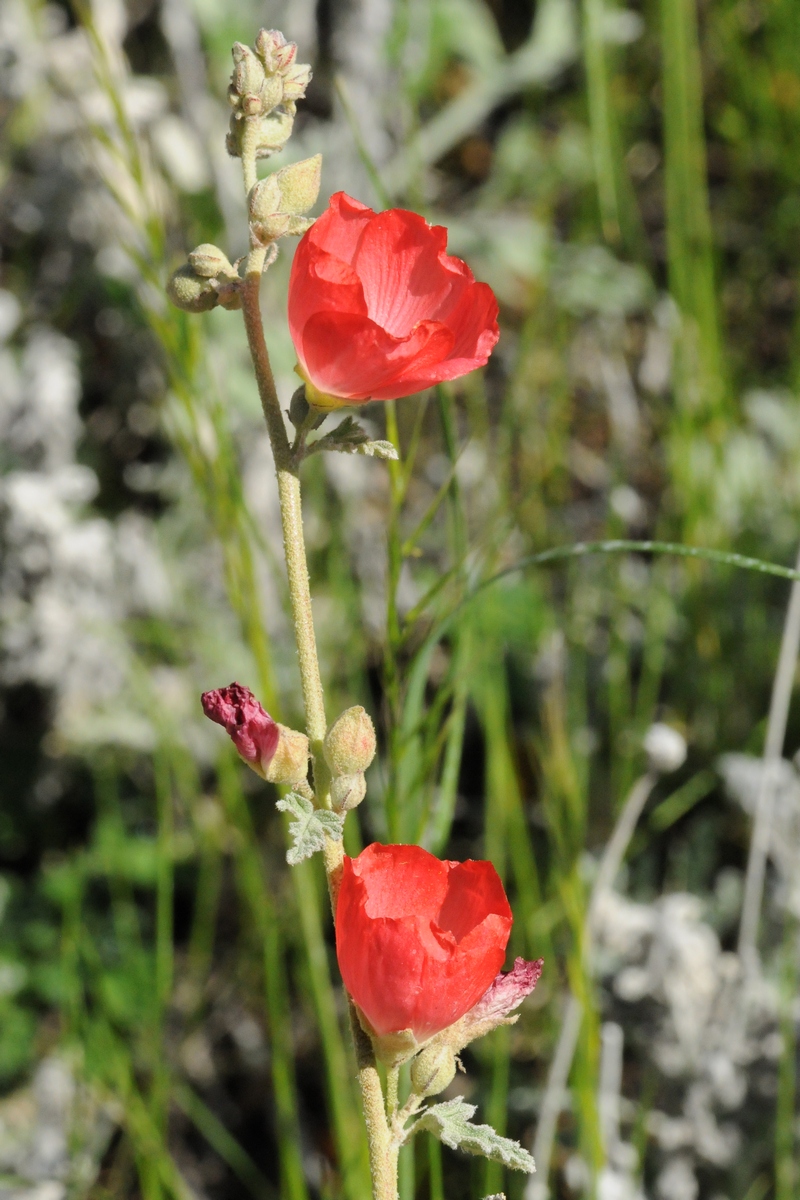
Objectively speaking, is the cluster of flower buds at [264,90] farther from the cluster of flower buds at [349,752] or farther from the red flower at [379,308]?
the cluster of flower buds at [349,752]

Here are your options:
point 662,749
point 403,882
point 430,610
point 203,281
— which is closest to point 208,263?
point 203,281

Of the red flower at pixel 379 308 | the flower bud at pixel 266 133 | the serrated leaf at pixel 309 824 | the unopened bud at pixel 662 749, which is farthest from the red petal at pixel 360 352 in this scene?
the unopened bud at pixel 662 749

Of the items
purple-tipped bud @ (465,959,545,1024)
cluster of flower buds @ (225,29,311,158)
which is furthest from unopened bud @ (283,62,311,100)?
purple-tipped bud @ (465,959,545,1024)

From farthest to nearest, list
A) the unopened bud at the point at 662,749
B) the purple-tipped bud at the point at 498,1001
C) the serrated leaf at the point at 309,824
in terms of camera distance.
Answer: the unopened bud at the point at 662,749 < the purple-tipped bud at the point at 498,1001 < the serrated leaf at the point at 309,824

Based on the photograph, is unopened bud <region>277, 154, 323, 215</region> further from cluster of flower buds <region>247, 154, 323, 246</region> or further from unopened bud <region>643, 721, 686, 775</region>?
unopened bud <region>643, 721, 686, 775</region>

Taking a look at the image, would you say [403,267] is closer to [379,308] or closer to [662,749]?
[379,308]

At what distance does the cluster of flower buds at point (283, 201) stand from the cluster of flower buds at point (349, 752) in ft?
0.96

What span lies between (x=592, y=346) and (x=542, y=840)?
47.4 inches

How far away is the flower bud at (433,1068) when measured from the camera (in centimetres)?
74

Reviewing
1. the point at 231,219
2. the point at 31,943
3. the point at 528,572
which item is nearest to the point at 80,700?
the point at 31,943

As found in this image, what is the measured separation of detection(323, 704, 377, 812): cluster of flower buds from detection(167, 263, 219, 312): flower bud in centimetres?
27

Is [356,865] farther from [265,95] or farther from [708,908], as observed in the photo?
[708,908]

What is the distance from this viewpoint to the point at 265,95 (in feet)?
2.42

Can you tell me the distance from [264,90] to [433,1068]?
617mm
